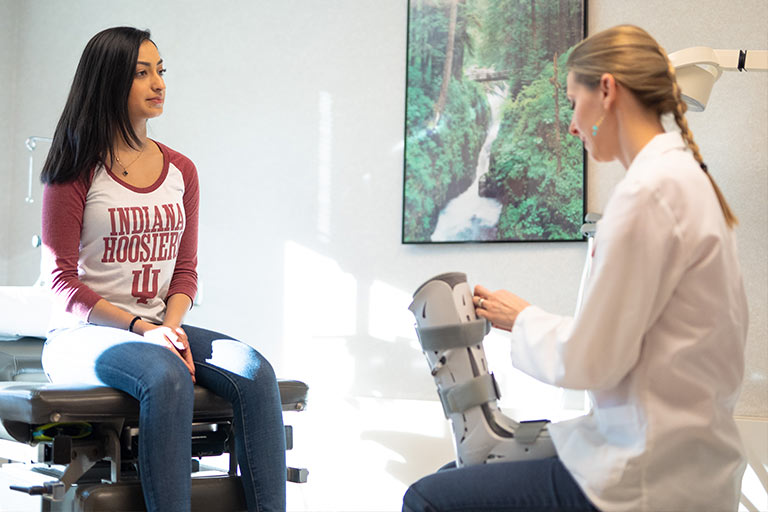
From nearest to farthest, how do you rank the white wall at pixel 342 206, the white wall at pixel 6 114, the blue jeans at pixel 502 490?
the blue jeans at pixel 502 490 → the white wall at pixel 342 206 → the white wall at pixel 6 114

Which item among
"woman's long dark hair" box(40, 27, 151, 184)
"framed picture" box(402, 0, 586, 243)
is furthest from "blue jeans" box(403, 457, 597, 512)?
"framed picture" box(402, 0, 586, 243)

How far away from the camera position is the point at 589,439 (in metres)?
1.10

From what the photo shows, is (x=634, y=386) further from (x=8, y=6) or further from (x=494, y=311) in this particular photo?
(x=8, y=6)

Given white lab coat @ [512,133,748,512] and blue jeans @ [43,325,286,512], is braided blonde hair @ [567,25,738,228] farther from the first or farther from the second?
blue jeans @ [43,325,286,512]

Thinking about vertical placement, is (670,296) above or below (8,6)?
below

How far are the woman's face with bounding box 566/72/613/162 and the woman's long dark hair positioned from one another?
1155 millimetres

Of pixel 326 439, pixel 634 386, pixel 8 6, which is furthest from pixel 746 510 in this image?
pixel 8 6

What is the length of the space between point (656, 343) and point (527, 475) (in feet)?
0.88

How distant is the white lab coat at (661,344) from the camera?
3.30 ft

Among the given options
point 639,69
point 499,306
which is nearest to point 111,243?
point 499,306

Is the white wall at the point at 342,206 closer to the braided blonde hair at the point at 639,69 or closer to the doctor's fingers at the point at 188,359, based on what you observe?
the doctor's fingers at the point at 188,359

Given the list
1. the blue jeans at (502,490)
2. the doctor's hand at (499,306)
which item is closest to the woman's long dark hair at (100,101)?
the doctor's hand at (499,306)

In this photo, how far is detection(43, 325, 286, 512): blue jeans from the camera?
1535 millimetres

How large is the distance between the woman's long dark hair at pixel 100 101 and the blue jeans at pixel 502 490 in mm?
1147
